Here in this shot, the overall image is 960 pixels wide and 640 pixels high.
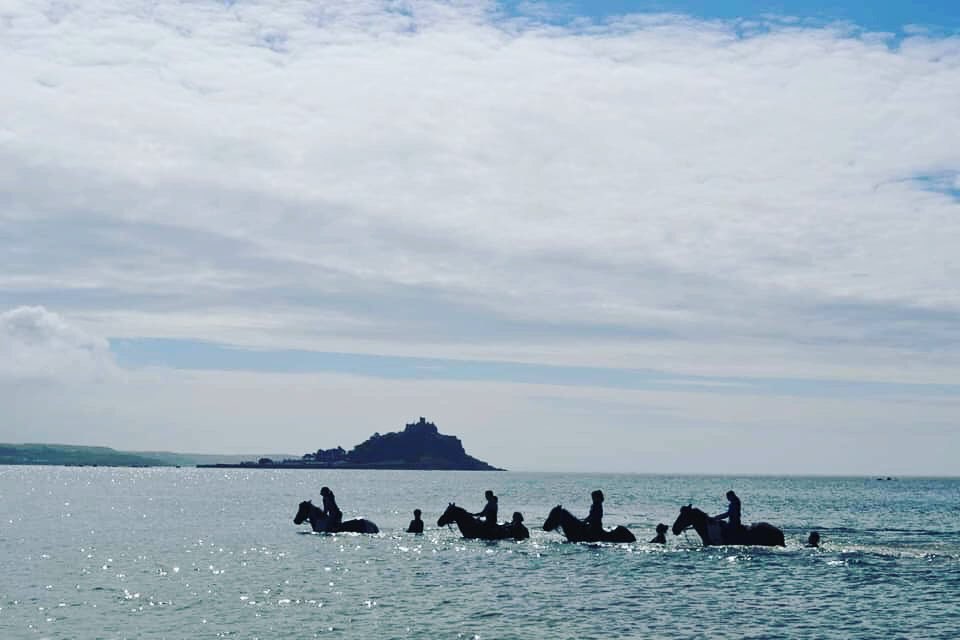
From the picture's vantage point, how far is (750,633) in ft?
94.5

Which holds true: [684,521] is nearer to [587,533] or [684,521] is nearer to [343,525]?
[587,533]

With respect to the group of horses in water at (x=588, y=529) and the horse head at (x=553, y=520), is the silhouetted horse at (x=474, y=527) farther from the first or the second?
the horse head at (x=553, y=520)

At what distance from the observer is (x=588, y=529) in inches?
2117

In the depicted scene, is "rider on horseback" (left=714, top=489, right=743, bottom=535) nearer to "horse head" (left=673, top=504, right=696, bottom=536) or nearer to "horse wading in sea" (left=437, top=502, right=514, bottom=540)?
"horse head" (left=673, top=504, right=696, bottom=536)

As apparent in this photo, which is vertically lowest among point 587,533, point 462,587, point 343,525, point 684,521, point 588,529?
point 462,587

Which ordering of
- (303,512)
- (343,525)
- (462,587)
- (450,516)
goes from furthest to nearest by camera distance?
(303,512)
(343,525)
(450,516)
(462,587)

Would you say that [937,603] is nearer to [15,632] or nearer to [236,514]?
[15,632]

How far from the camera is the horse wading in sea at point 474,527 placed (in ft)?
185

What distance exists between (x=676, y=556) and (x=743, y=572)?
20.3ft

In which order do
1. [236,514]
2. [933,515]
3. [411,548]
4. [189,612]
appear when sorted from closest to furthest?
A: [189,612], [411,548], [236,514], [933,515]

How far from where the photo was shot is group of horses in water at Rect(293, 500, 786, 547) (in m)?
50.5

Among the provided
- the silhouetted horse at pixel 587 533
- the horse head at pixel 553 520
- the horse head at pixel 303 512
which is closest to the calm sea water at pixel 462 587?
the horse head at pixel 553 520

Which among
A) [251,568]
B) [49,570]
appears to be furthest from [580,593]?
[49,570]

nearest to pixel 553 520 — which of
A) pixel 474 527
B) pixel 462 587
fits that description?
pixel 474 527
